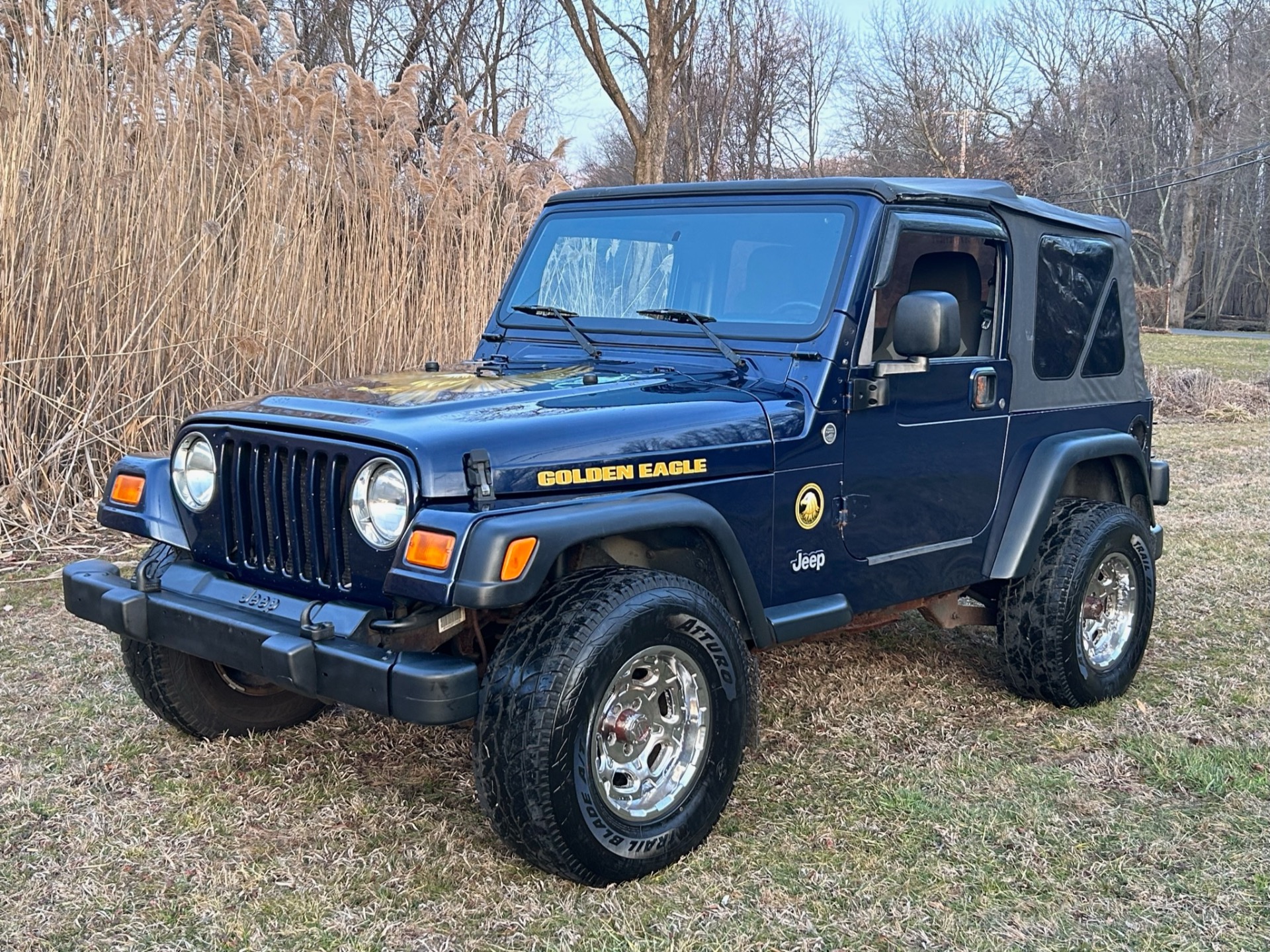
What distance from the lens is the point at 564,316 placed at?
400 centimetres

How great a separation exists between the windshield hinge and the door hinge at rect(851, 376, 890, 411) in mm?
1248

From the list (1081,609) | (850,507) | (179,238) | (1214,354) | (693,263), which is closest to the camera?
(850,507)

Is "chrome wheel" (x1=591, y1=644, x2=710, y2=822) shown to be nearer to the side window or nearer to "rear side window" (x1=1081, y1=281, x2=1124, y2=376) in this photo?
the side window

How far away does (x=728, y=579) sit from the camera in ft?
10.6

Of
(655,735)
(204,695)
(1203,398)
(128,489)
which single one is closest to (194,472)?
(128,489)

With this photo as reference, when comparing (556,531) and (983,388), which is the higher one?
(983,388)

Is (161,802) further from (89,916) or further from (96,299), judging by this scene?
(96,299)

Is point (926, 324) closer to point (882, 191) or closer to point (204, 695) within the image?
point (882, 191)

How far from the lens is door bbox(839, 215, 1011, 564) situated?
11.6 feet

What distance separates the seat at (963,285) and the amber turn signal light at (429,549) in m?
2.10

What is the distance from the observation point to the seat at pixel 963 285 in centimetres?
401

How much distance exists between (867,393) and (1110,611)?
5.40 ft

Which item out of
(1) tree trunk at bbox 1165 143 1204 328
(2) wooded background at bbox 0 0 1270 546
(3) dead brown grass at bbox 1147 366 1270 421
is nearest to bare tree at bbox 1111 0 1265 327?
(1) tree trunk at bbox 1165 143 1204 328

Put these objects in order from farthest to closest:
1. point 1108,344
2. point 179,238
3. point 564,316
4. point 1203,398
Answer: point 1203,398, point 179,238, point 1108,344, point 564,316
